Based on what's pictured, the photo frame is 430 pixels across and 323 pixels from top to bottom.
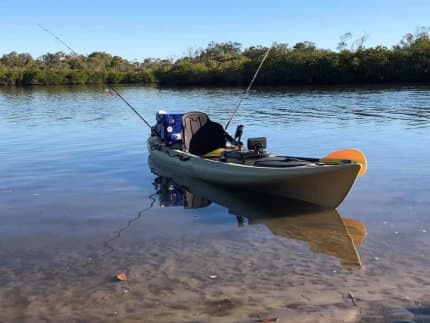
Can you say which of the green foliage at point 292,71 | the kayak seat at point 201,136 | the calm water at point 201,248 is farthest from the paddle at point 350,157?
the green foliage at point 292,71

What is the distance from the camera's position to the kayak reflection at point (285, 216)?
748 cm

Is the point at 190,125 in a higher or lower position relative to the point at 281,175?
higher

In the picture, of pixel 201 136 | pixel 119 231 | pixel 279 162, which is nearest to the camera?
pixel 119 231

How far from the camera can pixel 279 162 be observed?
9.84 metres

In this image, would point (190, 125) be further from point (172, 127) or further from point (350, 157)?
point (350, 157)

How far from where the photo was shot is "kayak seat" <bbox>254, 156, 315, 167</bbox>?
9531mm

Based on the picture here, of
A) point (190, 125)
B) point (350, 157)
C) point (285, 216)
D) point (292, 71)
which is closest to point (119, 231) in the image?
point (285, 216)

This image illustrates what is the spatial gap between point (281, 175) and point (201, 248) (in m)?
2.51

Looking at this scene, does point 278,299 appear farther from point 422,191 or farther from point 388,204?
point 422,191

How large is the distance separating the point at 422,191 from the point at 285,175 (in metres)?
3.24

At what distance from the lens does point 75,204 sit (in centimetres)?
1045

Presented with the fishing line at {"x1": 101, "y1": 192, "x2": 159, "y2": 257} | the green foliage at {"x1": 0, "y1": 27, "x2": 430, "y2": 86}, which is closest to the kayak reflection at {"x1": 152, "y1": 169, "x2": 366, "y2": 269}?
the fishing line at {"x1": 101, "y1": 192, "x2": 159, "y2": 257}

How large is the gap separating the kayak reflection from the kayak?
19 cm

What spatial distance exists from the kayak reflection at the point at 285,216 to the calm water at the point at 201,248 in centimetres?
4
